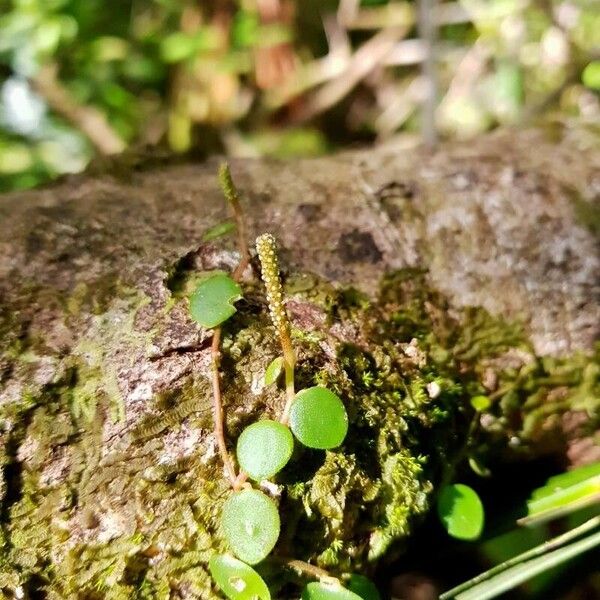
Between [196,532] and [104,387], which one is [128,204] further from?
[196,532]

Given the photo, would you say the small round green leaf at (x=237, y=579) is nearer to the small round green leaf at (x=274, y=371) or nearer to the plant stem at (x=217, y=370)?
the plant stem at (x=217, y=370)

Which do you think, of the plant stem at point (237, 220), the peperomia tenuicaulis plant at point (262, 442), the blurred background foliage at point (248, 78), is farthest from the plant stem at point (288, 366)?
the blurred background foliage at point (248, 78)

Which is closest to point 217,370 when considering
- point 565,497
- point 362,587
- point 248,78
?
point 362,587

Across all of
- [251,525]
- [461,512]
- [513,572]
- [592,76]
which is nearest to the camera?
[251,525]

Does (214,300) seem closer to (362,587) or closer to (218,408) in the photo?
(218,408)

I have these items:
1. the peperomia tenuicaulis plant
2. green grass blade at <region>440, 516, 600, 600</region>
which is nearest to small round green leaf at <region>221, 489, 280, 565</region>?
the peperomia tenuicaulis plant

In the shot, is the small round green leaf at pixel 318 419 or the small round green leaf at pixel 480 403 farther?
the small round green leaf at pixel 480 403

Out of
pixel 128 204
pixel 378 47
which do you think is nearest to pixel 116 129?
pixel 378 47
